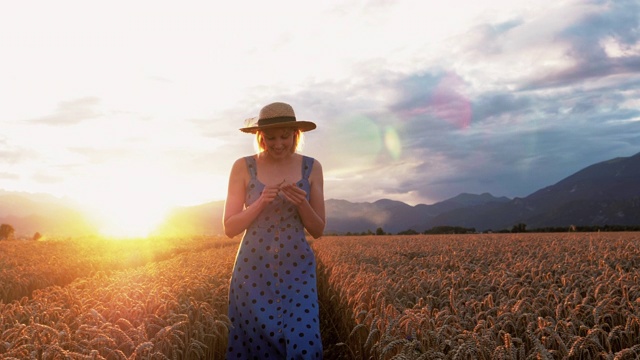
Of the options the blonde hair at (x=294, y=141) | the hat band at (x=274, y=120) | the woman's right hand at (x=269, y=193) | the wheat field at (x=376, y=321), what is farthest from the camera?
the blonde hair at (x=294, y=141)

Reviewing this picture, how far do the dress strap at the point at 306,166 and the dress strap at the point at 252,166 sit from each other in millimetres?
503

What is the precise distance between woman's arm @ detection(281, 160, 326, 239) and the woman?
0.03ft

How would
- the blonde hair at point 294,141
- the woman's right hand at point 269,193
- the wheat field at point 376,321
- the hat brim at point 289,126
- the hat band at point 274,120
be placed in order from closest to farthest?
the wheat field at point 376,321
the woman's right hand at point 269,193
the hat brim at point 289,126
the hat band at point 274,120
the blonde hair at point 294,141

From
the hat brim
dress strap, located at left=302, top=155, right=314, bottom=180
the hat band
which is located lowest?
dress strap, located at left=302, top=155, right=314, bottom=180

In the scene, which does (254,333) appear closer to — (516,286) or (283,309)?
(283,309)

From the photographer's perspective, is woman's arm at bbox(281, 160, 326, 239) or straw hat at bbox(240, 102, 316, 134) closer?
woman's arm at bbox(281, 160, 326, 239)

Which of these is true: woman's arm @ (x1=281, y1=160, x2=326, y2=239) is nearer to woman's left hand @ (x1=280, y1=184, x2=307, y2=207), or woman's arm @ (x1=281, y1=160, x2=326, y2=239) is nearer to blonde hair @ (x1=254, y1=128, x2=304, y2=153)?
woman's left hand @ (x1=280, y1=184, x2=307, y2=207)

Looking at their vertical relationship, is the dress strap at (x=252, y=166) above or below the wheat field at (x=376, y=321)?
above

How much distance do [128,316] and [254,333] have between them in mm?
1218

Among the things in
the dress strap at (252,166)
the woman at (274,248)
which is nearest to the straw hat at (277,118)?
the woman at (274,248)

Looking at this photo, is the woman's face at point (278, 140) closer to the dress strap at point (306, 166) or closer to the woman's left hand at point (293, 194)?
the dress strap at point (306, 166)

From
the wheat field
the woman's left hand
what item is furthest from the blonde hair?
the wheat field

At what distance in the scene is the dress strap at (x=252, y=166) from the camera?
18.2 feet

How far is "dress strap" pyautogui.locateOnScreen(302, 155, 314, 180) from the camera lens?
18.3 feet
